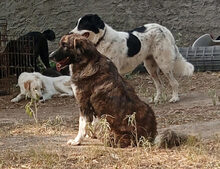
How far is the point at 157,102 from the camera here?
8.89 m

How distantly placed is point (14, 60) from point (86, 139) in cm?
541

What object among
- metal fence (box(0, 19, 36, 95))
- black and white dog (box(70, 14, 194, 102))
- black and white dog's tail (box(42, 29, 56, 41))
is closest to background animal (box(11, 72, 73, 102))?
metal fence (box(0, 19, 36, 95))

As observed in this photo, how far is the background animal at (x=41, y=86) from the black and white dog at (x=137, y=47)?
1944mm

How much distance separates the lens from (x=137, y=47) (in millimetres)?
8609

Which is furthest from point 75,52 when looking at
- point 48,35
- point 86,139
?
point 48,35

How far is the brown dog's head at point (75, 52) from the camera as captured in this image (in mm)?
5610

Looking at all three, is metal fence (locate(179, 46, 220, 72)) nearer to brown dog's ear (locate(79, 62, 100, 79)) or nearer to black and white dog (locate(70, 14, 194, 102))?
black and white dog (locate(70, 14, 194, 102))

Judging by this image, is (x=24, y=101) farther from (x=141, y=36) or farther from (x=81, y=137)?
(x=81, y=137)

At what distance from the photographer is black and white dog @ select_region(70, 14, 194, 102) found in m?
8.02

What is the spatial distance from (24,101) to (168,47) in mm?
2880

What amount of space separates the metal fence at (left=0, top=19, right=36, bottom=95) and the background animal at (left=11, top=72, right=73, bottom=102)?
1.77 feet

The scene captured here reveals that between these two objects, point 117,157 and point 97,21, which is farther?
point 97,21

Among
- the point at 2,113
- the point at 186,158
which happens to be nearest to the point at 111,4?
the point at 2,113

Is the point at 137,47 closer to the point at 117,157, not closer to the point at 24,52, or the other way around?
the point at 24,52
